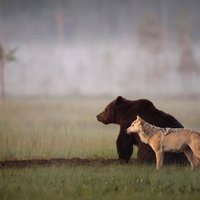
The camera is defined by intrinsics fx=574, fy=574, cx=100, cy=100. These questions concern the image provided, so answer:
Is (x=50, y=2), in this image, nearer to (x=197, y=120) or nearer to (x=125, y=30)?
(x=125, y=30)

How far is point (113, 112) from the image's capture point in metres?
7.67

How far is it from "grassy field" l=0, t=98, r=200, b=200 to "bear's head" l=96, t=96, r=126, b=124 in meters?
0.57


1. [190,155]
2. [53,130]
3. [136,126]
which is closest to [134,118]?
[136,126]

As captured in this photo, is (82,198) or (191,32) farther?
(191,32)

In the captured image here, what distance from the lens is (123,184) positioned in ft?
20.5

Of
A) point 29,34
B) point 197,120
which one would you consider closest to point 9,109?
point 29,34

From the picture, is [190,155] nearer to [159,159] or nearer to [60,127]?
[159,159]

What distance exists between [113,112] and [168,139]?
3.98ft

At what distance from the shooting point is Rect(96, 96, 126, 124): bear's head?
24.9 feet

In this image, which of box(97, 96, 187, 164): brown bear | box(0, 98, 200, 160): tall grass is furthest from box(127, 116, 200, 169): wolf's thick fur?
box(0, 98, 200, 160): tall grass

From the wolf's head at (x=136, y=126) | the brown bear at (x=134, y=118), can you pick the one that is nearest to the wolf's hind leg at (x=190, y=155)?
the brown bear at (x=134, y=118)

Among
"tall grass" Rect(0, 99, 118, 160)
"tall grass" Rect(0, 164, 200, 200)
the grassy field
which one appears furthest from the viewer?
"tall grass" Rect(0, 99, 118, 160)

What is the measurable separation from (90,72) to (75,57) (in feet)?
1.08

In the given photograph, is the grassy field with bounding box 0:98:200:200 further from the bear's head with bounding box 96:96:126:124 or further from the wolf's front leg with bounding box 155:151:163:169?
the bear's head with bounding box 96:96:126:124
